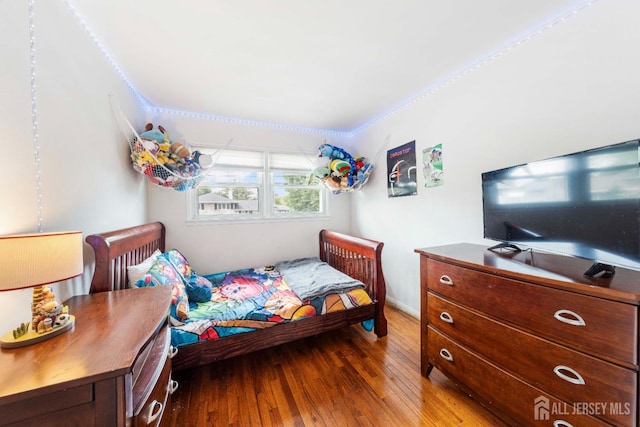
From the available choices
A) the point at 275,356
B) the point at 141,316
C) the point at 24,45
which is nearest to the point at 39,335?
the point at 141,316

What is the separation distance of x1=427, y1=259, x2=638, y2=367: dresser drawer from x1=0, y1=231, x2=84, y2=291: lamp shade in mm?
1875

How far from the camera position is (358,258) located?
246 cm

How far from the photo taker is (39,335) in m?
0.84

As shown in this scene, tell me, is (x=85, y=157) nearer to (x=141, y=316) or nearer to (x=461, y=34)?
(x=141, y=316)

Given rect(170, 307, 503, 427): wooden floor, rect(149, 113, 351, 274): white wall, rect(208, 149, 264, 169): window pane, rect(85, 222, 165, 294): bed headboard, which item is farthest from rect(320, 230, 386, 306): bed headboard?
rect(85, 222, 165, 294): bed headboard

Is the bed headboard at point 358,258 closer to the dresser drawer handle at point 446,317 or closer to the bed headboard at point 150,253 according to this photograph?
the bed headboard at point 150,253

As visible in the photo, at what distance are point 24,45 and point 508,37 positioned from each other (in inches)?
106

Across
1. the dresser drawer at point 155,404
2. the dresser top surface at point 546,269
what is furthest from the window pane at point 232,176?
the dresser top surface at point 546,269

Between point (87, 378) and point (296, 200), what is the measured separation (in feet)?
9.26

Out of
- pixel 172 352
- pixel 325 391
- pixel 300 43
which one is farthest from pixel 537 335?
pixel 300 43

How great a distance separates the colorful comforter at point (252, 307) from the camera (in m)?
1.65

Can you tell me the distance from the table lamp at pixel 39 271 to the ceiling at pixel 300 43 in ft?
4.39

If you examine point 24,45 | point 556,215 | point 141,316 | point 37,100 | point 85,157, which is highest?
point 24,45

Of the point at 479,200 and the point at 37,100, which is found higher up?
the point at 37,100
